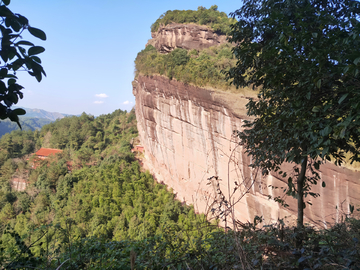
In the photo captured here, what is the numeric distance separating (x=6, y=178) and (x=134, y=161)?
43.9 ft

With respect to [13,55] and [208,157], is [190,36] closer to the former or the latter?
[208,157]

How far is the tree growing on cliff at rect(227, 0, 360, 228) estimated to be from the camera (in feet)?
Answer: 5.48

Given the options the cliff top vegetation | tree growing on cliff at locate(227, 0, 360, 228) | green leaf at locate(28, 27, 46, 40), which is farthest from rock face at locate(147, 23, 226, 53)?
green leaf at locate(28, 27, 46, 40)

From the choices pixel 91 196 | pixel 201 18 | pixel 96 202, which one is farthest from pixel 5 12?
pixel 201 18

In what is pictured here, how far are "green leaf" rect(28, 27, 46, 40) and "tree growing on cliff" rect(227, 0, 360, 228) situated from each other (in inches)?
63.3

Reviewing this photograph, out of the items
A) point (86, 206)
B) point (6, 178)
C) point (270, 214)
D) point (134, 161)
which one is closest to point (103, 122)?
point (6, 178)

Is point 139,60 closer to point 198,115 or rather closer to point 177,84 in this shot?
point 177,84

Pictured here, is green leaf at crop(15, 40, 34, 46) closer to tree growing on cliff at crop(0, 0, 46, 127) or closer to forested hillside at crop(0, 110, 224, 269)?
tree growing on cliff at crop(0, 0, 46, 127)

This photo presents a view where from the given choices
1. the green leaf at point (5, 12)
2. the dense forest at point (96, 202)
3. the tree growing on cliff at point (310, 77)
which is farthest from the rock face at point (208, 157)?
the green leaf at point (5, 12)

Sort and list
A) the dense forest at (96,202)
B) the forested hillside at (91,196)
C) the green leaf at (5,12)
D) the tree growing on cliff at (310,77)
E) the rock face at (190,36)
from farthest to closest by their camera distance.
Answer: the rock face at (190,36), the forested hillside at (91,196), the dense forest at (96,202), the tree growing on cliff at (310,77), the green leaf at (5,12)

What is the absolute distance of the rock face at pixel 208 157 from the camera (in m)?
6.63

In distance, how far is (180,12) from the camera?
1803cm

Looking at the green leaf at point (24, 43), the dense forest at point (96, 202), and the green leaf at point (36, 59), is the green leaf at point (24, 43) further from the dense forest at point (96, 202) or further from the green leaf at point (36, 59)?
the dense forest at point (96, 202)

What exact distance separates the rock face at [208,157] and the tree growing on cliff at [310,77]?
2.07 m
